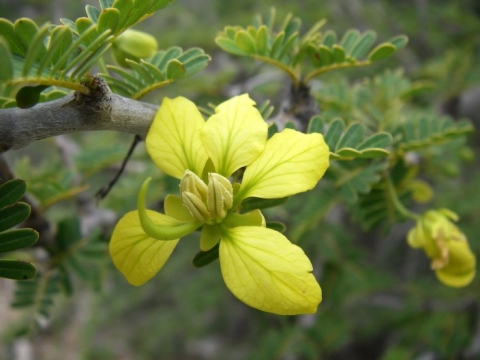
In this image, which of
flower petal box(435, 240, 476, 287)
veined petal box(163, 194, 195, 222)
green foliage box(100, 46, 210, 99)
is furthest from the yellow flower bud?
flower petal box(435, 240, 476, 287)

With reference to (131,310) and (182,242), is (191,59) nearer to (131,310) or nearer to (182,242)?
(182,242)

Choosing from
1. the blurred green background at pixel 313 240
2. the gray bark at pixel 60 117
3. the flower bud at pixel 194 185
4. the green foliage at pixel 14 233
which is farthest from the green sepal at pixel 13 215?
the blurred green background at pixel 313 240

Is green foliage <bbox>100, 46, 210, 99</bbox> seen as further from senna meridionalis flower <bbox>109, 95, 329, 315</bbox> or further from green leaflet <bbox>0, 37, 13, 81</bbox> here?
green leaflet <bbox>0, 37, 13, 81</bbox>

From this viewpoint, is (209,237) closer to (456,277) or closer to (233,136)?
(233,136)

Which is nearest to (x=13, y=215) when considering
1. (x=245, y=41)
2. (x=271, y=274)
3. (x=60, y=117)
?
(x=60, y=117)

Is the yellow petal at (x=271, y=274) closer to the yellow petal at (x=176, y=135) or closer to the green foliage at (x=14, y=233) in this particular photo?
the yellow petal at (x=176, y=135)
